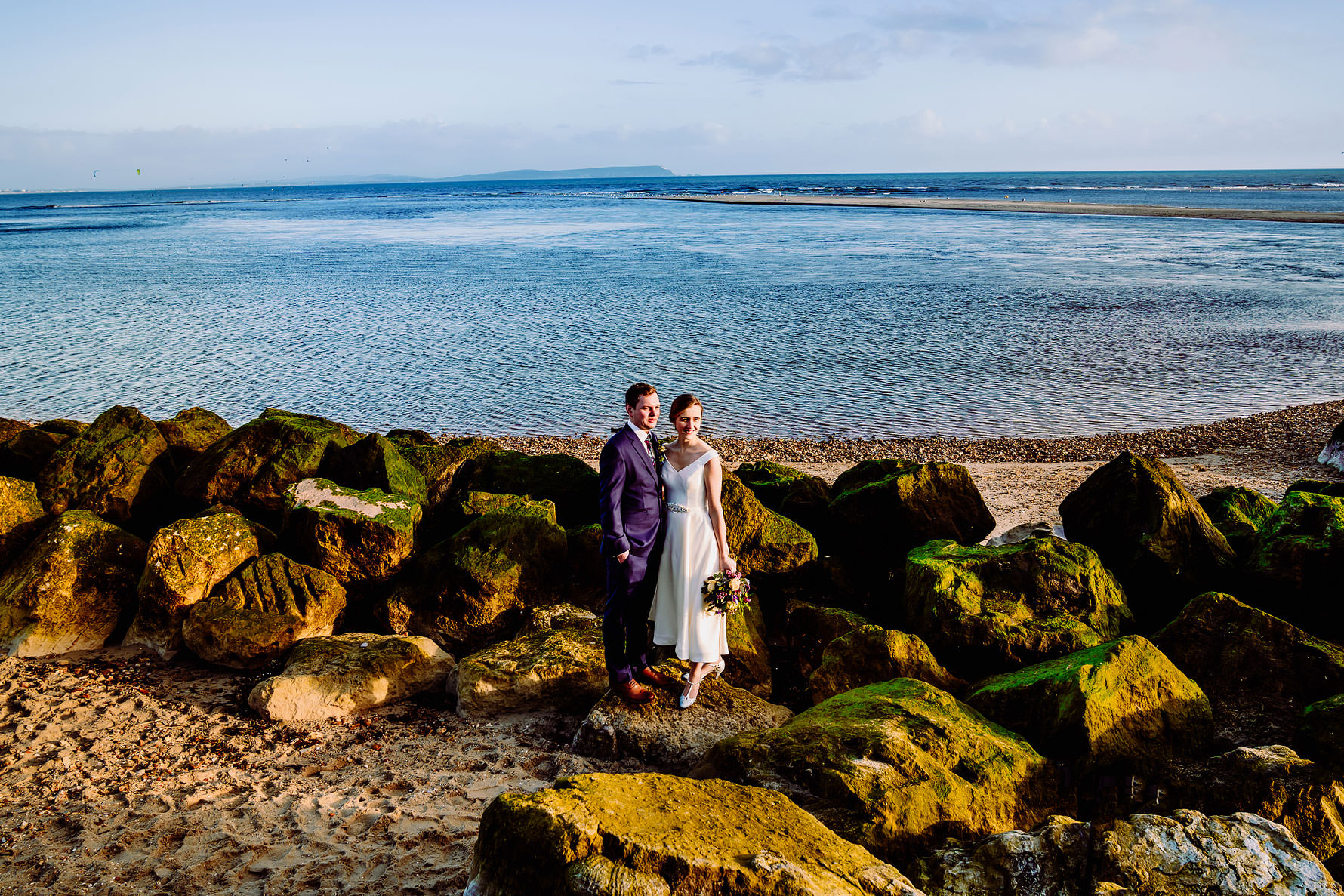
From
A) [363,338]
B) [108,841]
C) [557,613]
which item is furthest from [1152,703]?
[363,338]

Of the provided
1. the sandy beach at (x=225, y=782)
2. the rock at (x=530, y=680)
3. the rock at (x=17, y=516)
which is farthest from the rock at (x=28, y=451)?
the rock at (x=530, y=680)

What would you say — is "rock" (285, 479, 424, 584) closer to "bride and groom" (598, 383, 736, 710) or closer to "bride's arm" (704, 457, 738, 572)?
"bride and groom" (598, 383, 736, 710)

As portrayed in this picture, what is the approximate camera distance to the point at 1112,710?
513 centimetres

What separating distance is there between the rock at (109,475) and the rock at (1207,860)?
8952mm

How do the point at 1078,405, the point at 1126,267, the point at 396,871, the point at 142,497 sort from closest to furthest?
the point at 396,871 < the point at 142,497 < the point at 1078,405 < the point at 1126,267

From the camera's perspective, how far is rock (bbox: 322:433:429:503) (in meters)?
8.33

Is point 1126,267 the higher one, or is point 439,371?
point 1126,267

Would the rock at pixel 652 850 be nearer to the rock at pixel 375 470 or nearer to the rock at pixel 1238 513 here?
the rock at pixel 375 470

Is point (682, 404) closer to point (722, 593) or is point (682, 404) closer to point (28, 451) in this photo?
point (722, 593)

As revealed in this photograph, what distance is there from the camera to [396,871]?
4.66 metres

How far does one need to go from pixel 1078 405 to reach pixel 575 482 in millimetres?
13986

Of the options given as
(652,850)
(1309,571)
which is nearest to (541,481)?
(652,850)

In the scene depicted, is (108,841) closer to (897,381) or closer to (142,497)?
(142,497)

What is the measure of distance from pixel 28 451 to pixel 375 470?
14.2 ft
